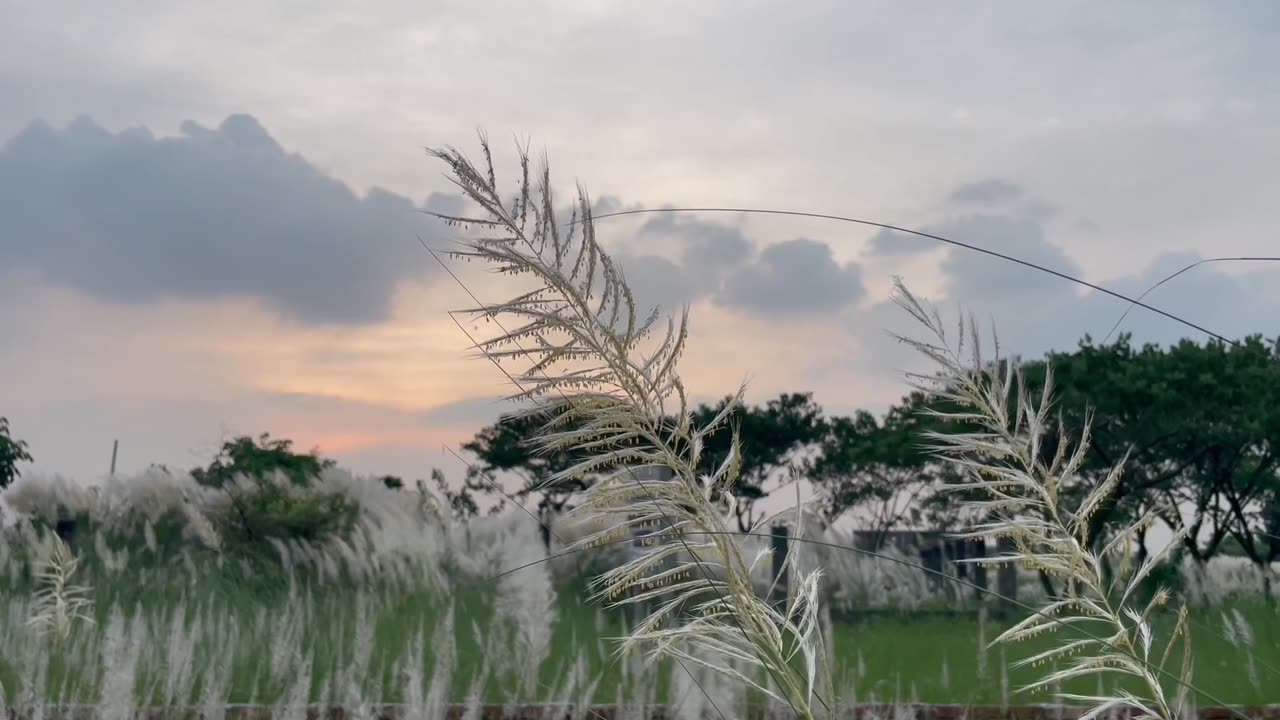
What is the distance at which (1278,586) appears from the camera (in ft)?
36.8

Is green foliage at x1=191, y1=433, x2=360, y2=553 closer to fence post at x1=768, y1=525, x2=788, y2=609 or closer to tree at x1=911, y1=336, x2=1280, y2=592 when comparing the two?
fence post at x1=768, y1=525, x2=788, y2=609

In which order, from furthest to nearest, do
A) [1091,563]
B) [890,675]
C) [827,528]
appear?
[827,528]
[890,675]
[1091,563]

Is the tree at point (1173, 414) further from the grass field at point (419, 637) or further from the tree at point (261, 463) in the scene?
the tree at point (261, 463)

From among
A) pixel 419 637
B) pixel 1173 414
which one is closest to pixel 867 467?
pixel 1173 414

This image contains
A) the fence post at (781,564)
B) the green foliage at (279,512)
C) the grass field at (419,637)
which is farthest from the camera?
the green foliage at (279,512)

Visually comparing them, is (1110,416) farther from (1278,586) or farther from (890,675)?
(890,675)

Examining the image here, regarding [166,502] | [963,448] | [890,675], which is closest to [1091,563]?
[963,448]

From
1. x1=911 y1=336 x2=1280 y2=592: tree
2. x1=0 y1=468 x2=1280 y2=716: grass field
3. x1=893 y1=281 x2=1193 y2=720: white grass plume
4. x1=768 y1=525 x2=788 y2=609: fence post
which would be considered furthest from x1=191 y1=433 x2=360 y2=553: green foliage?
x1=893 y1=281 x2=1193 y2=720: white grass plume

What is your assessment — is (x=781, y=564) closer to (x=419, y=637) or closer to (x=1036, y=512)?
(x=419, y=637)

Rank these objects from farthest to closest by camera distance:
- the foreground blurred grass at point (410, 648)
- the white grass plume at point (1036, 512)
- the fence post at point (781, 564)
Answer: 1. the foreground blurred grass at point (410, 648)
2. the white grass plume at point (1036, 512)
3. the fence post at point (781, 564)

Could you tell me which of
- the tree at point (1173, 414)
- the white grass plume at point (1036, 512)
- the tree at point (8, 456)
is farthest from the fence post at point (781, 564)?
the tree at point (8, 456)

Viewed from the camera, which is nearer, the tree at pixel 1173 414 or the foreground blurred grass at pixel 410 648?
the foreground blurred grass at pixel 410 648

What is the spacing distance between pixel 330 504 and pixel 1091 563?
962cm

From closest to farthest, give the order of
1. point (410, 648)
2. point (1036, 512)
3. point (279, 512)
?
point (1036, 512), point (410, 648), point (279, 512)
